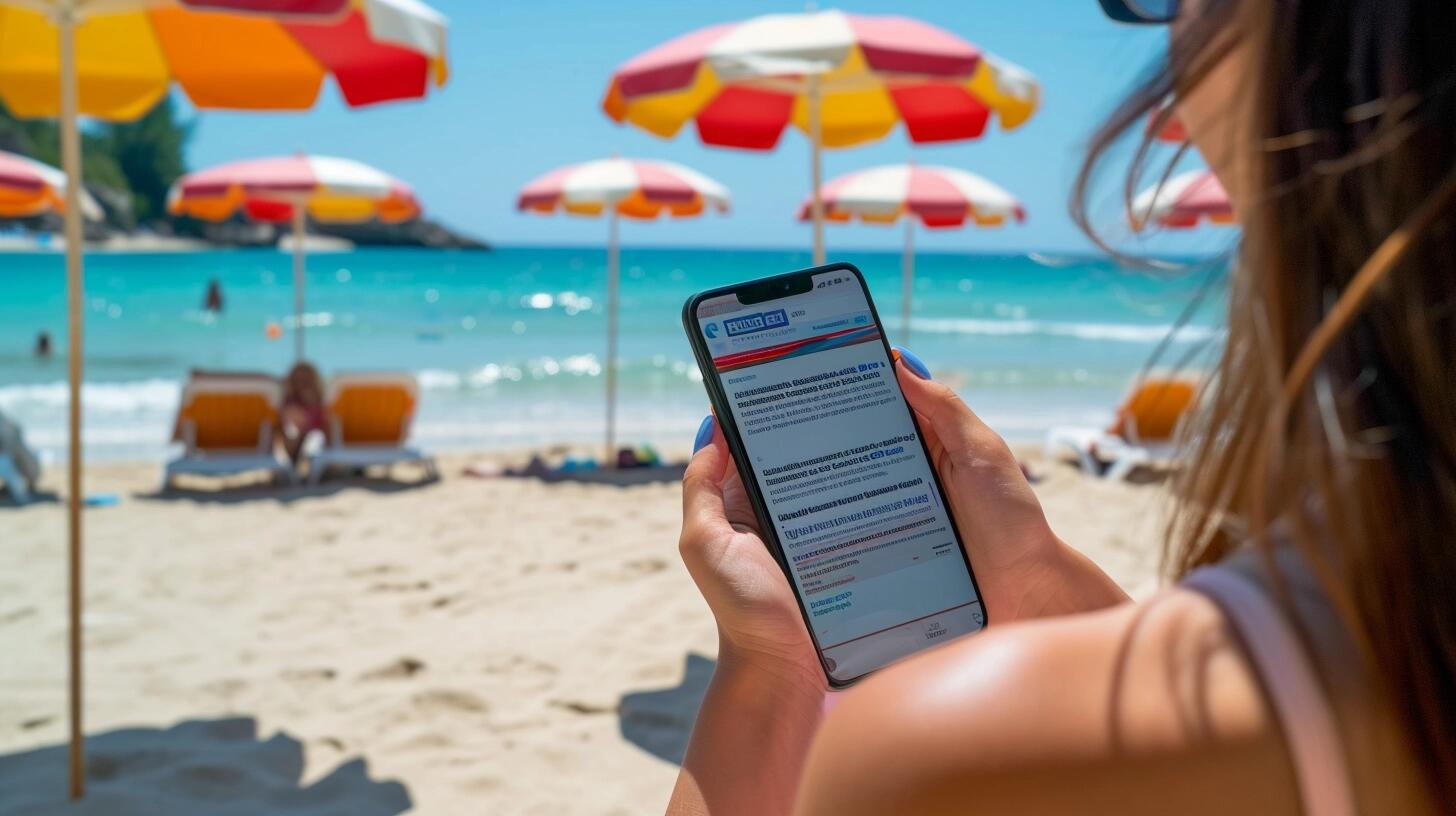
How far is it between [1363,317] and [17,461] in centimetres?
851

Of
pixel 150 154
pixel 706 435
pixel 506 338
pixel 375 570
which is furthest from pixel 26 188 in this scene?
pixel 150 154

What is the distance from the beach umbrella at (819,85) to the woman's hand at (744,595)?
413 centimetres

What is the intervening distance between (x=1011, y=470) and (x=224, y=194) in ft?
31.6

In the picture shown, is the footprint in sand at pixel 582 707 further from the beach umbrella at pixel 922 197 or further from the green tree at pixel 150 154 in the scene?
the green tree at pixel 150 154

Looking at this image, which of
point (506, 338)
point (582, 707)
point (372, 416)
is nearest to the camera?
point (582, 707)

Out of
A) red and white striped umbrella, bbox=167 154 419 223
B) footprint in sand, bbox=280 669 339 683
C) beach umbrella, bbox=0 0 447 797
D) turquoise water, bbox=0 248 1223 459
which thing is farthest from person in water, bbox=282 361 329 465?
footprint in sand, bbox=280 669 339 683

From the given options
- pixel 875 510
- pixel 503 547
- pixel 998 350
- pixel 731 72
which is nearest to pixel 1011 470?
pixel 875 510

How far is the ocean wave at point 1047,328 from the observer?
23875 millimetres

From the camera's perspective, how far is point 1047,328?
26141mm

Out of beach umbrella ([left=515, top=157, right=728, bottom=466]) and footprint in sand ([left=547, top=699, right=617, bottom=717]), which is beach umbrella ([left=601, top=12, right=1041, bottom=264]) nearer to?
beach umbrella ([left=515, top=157, right=728, bottom=466])

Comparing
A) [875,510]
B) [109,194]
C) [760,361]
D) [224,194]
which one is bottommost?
[875,510]

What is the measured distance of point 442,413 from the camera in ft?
41.4

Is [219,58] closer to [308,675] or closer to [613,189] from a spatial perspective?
[308,675]

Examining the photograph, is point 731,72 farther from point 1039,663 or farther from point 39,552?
point 1039,663
